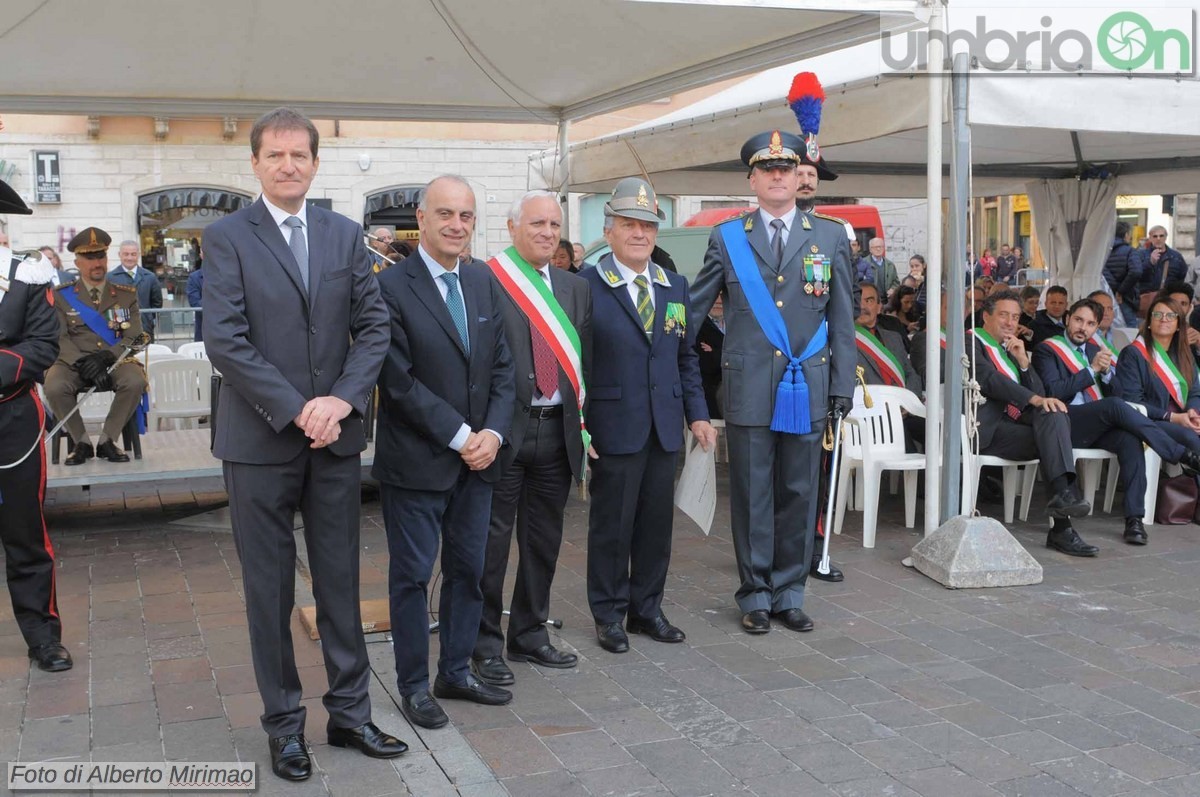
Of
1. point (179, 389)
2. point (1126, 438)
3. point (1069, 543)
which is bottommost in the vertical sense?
point (1069, 543)

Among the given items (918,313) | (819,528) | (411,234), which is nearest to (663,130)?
(918,313)

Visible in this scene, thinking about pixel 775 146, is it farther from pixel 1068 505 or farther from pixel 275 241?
pixel 1068 505

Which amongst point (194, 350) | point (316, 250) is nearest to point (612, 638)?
point (316, 250)

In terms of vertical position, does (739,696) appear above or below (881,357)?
below

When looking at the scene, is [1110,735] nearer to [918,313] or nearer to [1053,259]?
[918,313]

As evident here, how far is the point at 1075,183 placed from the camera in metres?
10.0

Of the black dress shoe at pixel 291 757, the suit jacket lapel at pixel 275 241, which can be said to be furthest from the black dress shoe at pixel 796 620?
the suit jacket lapel at pixel 275 241

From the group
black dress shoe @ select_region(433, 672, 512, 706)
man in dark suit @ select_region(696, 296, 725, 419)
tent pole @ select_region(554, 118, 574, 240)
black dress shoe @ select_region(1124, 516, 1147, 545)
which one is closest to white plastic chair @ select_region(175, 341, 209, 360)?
tent pole @ select_region(554, 118, 574, 240)

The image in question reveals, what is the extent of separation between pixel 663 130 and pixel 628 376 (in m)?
4.03

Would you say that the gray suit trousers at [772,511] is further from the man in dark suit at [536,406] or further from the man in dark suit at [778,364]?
the man in dark suit at [536,406]

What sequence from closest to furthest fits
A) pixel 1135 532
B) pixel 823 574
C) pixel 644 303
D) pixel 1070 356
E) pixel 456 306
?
1. pixel 456 306
2. pixel 644 303
3. pixel 823 574
4. pixel 1135 532
5. pixel 1070 356

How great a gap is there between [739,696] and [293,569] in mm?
1594

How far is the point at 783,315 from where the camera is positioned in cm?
486

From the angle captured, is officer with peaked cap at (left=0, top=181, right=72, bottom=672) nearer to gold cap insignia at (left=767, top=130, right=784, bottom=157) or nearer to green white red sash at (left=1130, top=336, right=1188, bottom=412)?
gold cap insignia at (left=767, top=130, right=784, bottom=157)
